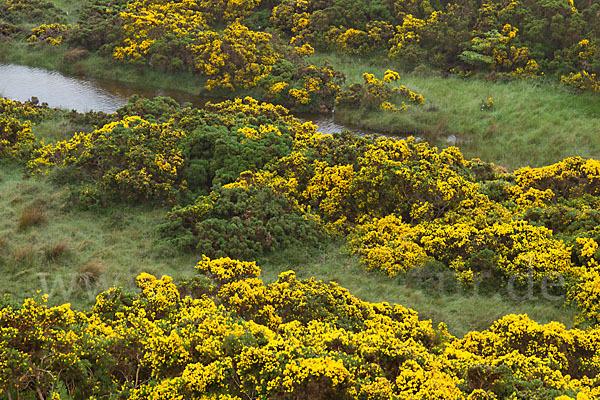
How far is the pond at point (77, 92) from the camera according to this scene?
20459 mm

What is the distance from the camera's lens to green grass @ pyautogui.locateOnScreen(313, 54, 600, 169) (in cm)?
1752

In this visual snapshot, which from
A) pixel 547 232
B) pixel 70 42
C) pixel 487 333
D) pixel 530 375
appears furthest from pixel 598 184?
pixel 70 42

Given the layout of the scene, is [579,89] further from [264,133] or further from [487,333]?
[487,333]

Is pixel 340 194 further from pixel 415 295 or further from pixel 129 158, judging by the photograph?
pixel 129 158

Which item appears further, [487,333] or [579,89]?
[579,89]

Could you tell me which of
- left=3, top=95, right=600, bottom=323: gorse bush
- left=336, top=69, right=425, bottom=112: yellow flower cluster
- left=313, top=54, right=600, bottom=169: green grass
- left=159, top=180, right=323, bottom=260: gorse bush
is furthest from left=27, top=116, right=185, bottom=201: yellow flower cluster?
left=313, top=54, right=600, bottom=169: green grass

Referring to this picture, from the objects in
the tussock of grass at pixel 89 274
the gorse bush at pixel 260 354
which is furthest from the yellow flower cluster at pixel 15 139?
the gorse bush at pixel 260 354

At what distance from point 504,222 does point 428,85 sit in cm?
1071

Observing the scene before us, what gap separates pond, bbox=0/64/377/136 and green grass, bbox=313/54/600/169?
1.04 meters

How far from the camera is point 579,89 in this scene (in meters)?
20.0

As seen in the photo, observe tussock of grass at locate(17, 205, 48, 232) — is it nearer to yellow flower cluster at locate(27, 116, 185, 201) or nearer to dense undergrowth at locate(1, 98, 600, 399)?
dense undergrowth at locate(1, 98, 600, 399)

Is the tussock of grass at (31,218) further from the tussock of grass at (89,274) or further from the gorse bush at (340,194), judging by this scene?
the tussock of grass at (89,274)

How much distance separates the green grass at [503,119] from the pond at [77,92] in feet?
3.40

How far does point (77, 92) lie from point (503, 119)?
15022 millimetres
